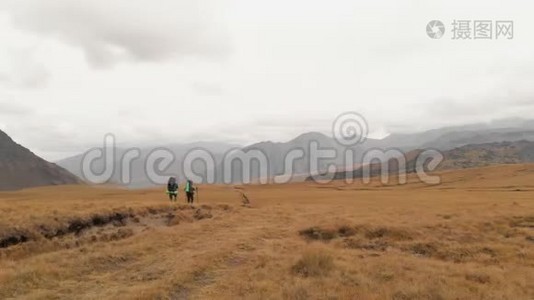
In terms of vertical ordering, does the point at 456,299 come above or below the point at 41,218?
below

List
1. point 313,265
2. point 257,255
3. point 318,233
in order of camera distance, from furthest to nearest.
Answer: point 318,233, point 257,255, point 313,265

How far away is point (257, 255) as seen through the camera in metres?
Answer: 24.5

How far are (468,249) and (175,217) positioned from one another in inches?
792

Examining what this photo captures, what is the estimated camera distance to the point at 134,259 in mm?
23484

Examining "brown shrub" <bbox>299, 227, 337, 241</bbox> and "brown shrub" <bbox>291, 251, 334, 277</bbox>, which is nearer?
"brown shrub" <bbox>291, 251, 334, 277</bbox>

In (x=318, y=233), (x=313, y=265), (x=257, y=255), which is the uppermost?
(x=318, y=233)

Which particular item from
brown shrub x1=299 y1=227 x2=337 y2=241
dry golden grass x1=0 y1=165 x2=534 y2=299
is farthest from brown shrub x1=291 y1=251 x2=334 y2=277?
brown shrub x1=299 y1=227 x2=337 y2=241

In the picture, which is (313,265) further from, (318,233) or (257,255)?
(318,233)

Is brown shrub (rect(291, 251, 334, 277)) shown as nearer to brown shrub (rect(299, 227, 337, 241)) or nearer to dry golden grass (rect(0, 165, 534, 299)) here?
dry golden grass (rect(0, 165, 534, 299))

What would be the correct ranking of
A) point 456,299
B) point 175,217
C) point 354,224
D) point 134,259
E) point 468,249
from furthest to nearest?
point 175,217 → point 354,224 → point 468,249 → point 134,259 → point 456,299

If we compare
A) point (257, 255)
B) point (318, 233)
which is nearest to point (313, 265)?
point (257, 255)

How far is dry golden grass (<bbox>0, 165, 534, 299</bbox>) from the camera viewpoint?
18.5 m

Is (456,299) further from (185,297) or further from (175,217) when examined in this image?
(175,217)

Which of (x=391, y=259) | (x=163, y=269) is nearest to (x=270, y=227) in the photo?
(x=391, y=259)
